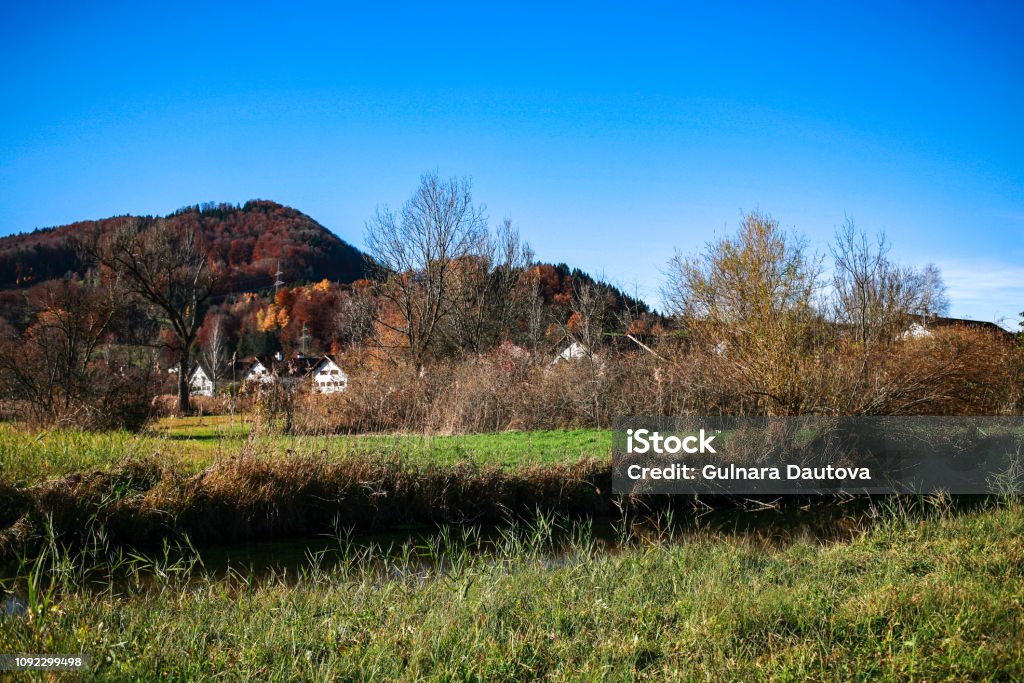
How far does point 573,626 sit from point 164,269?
32.7 meters

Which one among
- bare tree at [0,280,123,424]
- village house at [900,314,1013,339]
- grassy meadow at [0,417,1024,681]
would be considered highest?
village house at [900,314,1013,339]

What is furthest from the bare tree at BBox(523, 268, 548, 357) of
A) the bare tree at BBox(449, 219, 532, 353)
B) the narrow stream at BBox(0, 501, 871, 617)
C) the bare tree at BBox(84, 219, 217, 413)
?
the narrow stream at BBox(0, 501, 871, 617)

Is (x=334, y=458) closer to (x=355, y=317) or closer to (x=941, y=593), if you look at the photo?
(x=941, y=593)

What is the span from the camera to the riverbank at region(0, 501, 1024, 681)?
3.83 metres

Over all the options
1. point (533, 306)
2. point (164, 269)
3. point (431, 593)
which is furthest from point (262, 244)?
point (431, 593)

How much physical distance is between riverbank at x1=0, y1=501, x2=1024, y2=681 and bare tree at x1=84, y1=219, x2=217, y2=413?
2493 centimetres

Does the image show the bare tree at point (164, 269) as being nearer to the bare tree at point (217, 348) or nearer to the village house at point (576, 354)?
the village house at point (576, 354)

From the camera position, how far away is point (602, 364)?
62.6ft

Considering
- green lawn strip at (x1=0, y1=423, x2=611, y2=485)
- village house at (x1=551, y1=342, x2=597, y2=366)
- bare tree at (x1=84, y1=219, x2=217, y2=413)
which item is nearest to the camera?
green lawn strip at (x1=0, y1=423, x2=611, y2=485)

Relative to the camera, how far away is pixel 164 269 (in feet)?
107

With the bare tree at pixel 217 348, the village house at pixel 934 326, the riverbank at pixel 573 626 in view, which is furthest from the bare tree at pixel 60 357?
the bare tree at pixel 217 348

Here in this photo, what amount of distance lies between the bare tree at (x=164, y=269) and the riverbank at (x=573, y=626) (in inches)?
981

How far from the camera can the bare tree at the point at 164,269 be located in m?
30.2

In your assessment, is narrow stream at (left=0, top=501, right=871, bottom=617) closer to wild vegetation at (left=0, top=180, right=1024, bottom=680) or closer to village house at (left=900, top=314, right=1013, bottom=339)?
wild vegetation at (left=0, top=180, right=1024, bottom=680)
